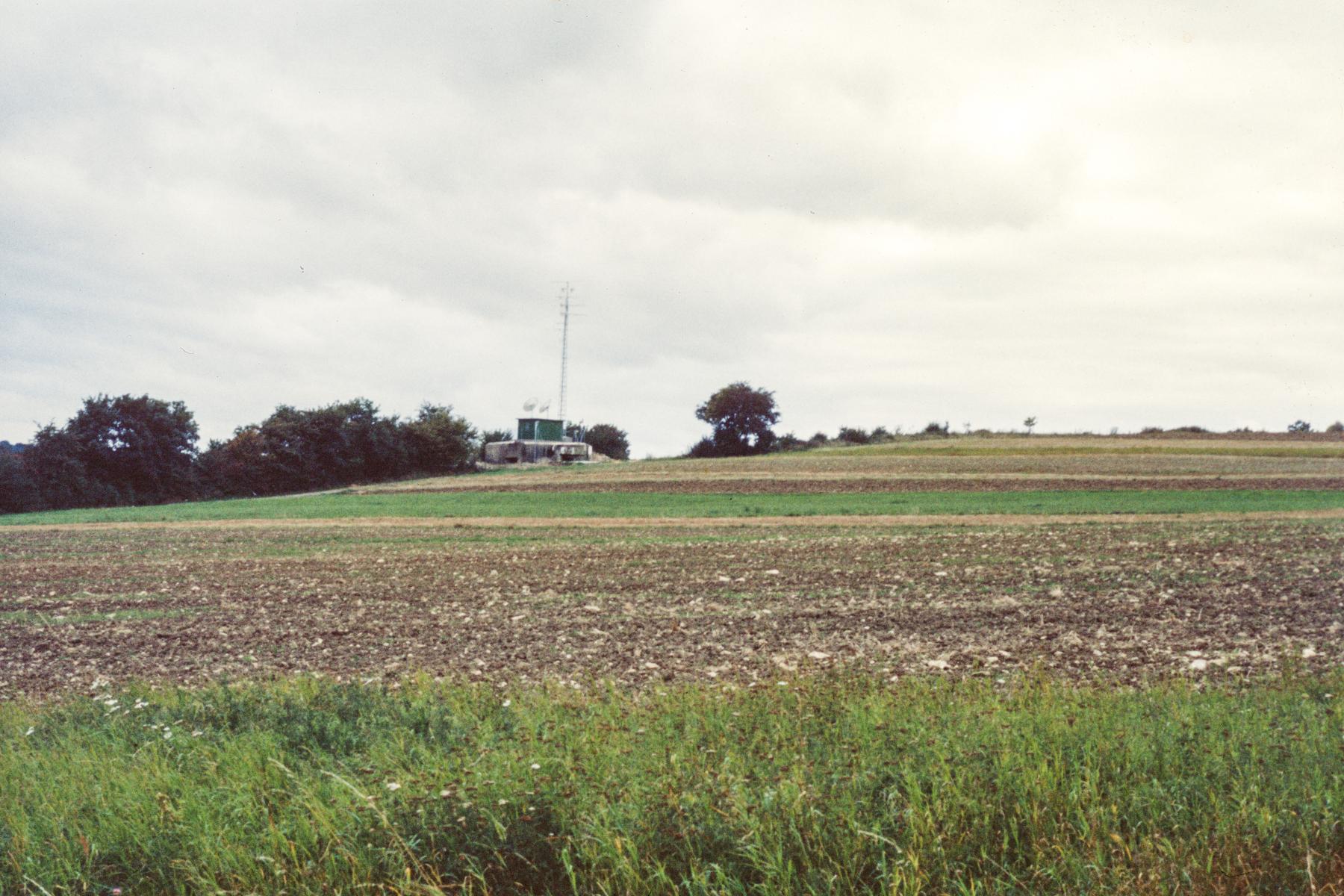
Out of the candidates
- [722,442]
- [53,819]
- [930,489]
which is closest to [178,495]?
[722,442]

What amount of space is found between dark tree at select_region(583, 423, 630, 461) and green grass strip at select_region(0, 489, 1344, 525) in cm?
7739

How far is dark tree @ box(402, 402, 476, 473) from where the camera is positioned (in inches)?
4055

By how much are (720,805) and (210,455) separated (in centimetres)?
9433

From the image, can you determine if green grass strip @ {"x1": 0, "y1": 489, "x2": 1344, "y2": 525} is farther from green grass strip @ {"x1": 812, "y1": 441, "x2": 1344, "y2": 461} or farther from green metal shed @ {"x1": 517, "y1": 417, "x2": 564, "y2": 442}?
green metal shed @ {"x1": 517, "y1": 417, "x2": 564, "y2": 442}

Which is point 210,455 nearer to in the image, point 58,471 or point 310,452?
point 310,452

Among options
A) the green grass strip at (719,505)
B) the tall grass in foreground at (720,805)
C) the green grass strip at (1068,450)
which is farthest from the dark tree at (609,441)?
the tall grass in foreground at (720,805)

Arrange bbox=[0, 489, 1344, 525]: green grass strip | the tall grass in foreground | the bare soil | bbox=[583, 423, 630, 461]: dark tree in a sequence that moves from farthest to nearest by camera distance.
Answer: bbox=[583, 423, 630, 461]: dark tree < bbox=[0, 489, 1344, 525]: green grass strip < the bare soil < the tall grass in foreground

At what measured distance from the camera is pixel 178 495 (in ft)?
271

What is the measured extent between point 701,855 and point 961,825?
1620 millimetres

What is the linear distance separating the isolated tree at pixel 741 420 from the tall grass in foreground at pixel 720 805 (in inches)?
3656

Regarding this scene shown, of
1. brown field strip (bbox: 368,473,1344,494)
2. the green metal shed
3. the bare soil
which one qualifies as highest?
the green metal shed

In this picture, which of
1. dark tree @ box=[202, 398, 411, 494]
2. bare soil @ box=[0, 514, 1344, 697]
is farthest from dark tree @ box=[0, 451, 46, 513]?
bare soil @ box=[0, 514, 1344, 697]

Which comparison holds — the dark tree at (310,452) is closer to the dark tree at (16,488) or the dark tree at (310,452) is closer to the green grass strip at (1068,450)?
the dark tree at (16,488)

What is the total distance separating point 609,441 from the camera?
442 feet
